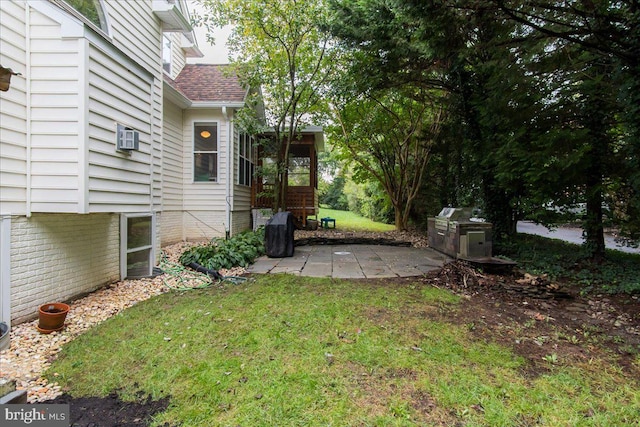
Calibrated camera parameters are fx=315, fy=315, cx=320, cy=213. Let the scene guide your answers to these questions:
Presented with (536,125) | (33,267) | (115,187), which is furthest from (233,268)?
(536,125)

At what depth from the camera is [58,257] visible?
146 inches

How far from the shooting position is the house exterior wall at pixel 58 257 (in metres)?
3.21

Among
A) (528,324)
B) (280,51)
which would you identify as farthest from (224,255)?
(280,51)

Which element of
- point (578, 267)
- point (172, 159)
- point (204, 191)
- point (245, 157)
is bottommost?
point (578, 267)

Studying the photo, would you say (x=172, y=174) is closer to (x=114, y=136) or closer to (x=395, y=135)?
(x=114, y=136)

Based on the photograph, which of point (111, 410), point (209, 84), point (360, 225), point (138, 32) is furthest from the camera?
point (360, 225)

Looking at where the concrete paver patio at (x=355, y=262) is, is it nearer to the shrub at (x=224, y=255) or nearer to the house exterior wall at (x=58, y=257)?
the shrub at (x=224, y=255)

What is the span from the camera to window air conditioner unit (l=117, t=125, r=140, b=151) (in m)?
4.26

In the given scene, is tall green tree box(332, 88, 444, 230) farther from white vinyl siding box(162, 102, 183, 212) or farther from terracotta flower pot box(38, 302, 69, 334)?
terracotta flower pot box(38, 302, 69, 334)

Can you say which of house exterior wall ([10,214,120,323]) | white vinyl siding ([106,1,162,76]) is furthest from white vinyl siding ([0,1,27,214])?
white vinyl siding ([106,1,162,76])

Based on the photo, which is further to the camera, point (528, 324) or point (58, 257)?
point (58, 257)

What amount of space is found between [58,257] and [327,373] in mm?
3494

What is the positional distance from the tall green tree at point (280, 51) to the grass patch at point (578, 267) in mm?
6078

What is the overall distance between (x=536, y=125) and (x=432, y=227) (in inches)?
124
